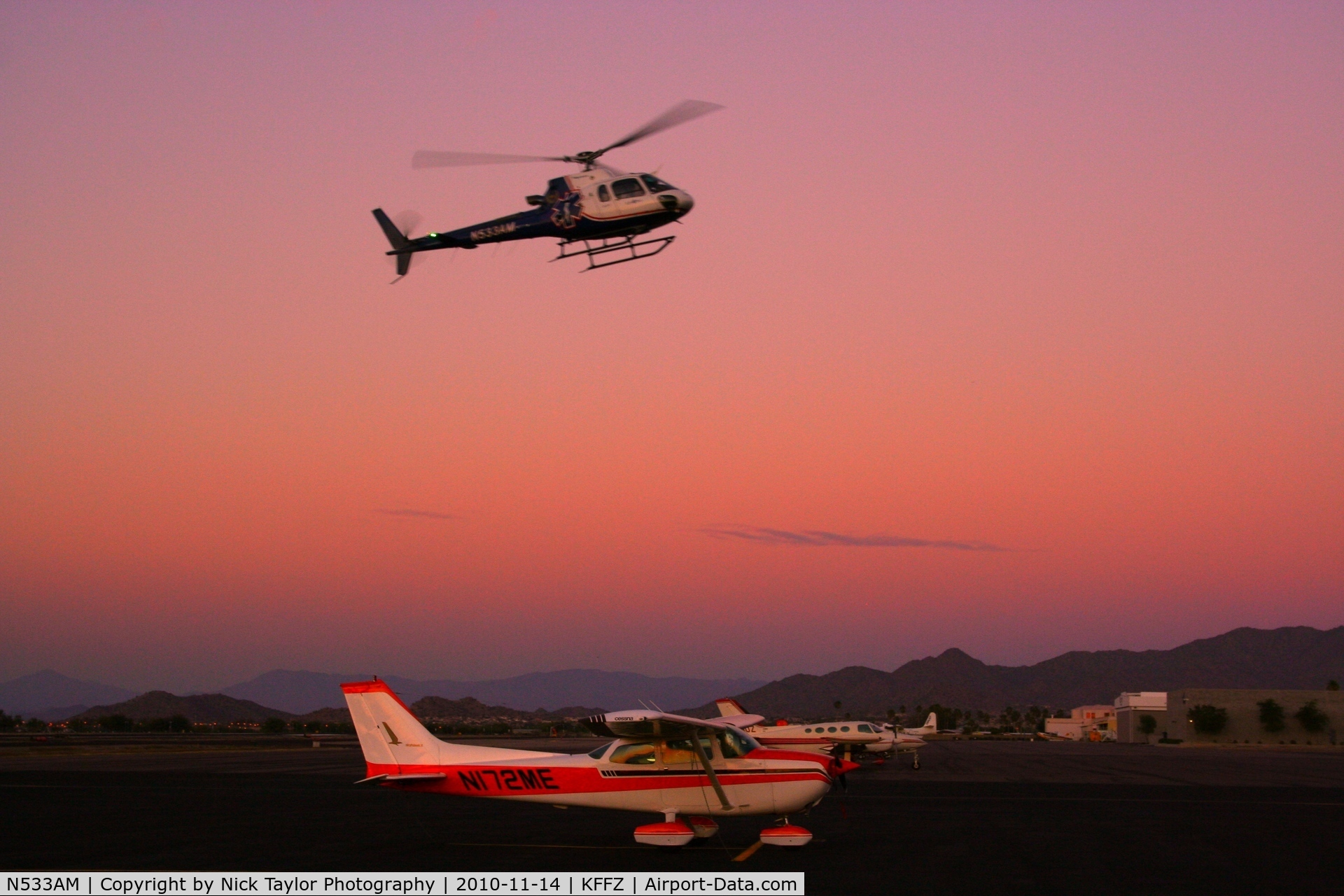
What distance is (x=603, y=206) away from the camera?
29578 mm

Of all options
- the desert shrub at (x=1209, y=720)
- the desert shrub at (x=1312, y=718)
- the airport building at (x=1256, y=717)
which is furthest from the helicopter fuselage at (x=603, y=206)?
the desert shrub at (x=1312, y=718)

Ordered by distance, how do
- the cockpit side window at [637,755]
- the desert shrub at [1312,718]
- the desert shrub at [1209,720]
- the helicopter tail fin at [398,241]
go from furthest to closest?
1. the desert shrub at [1209,720]
2. the desert shrub at [1312,718]
3. the helicopter tail fin at [398,241]
4. the cockpit side window at [637,755]

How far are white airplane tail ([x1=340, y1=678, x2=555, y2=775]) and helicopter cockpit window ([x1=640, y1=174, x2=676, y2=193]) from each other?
14.8m

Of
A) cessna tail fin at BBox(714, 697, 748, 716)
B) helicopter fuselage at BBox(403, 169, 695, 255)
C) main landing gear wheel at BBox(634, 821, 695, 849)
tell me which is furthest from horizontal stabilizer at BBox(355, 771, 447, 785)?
cessna tail fin at BBox(714, 697, 748, 716)

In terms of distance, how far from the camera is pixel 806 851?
18.4 m

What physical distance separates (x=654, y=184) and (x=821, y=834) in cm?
1647

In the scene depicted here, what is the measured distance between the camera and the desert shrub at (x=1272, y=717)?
11294cm

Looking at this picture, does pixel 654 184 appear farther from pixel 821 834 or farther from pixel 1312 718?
pixel 1312 718

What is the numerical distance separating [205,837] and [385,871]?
5.74 meters

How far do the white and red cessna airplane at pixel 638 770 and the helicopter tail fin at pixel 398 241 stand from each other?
15865 millimetres

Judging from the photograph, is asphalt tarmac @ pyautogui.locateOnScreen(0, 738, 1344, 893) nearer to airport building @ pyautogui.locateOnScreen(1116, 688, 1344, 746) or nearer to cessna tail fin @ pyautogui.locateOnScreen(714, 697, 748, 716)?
cessna tail fin @ pyautogui.locateOnScreen(714, 697, 748, 716)

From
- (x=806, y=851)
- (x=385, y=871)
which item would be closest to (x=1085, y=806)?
(x=806, y=851)

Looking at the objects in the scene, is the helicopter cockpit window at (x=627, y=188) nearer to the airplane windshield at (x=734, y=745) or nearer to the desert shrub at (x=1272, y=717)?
the airplane windshield at (x=734, y=745)

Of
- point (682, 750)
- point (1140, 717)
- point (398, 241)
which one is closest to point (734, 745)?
point (682, 750)
